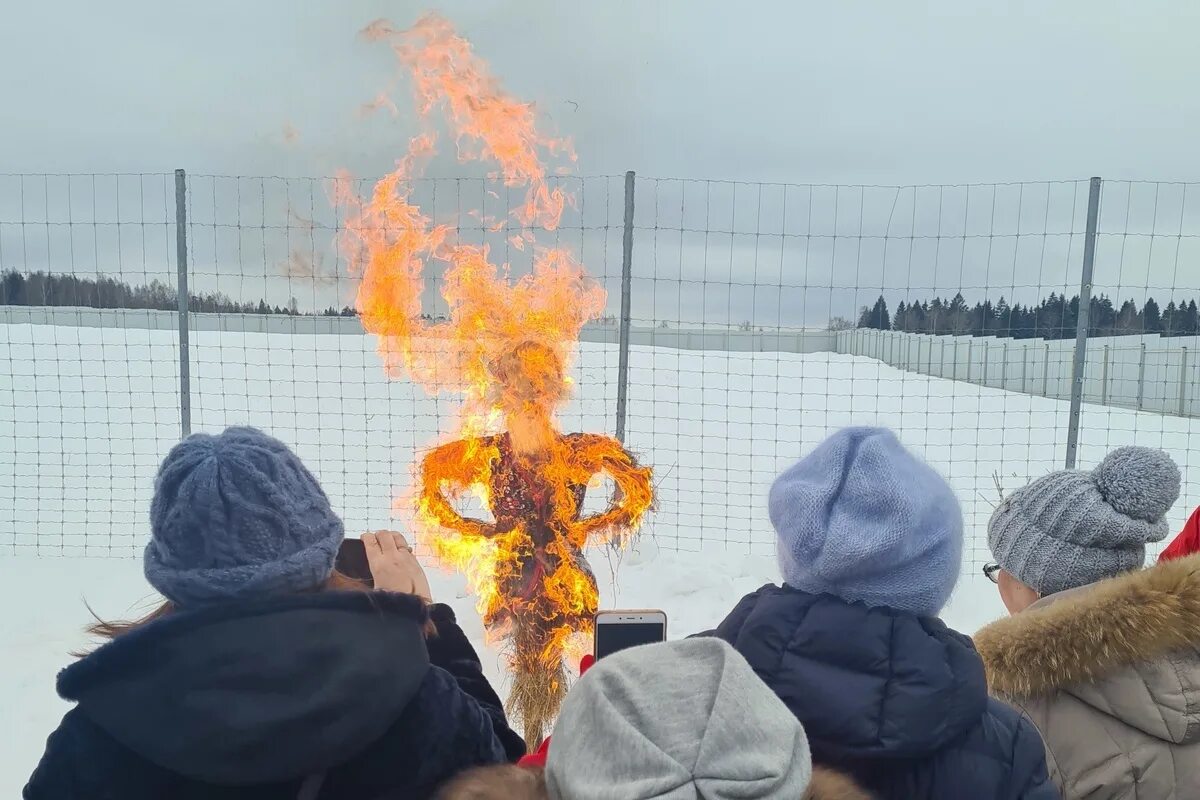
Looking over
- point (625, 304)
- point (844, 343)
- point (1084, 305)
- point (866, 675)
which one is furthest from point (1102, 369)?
point (866, 675)

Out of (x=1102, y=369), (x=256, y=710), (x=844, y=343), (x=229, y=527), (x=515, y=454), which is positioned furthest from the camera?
(x=1102, y=369)

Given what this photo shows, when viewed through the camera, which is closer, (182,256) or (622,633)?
(622,633)

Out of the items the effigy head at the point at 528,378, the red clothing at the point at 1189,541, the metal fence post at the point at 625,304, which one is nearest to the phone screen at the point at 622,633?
the effigy head at the point at 528,378

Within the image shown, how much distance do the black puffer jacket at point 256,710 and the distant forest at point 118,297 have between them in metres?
4.59

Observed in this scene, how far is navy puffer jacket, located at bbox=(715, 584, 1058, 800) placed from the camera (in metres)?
1.28

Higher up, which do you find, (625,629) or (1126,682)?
(1126,682)

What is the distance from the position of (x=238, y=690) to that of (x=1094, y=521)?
6.20 ft

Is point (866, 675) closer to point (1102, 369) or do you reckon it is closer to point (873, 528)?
point (873, 528)

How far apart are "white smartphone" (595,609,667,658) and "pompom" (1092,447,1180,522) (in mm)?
1261

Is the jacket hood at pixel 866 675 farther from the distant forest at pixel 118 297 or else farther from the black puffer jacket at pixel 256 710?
the distant forest at pixel 118 297

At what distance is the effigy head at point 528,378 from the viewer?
3.74 m

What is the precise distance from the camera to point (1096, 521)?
6.14 feet

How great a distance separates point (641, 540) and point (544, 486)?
2.71 meters

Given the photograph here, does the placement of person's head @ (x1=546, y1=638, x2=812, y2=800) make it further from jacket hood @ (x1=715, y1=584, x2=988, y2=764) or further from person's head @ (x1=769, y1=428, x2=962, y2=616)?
person's head @ (x1=769, y1=428, x2=962, y2=616)
